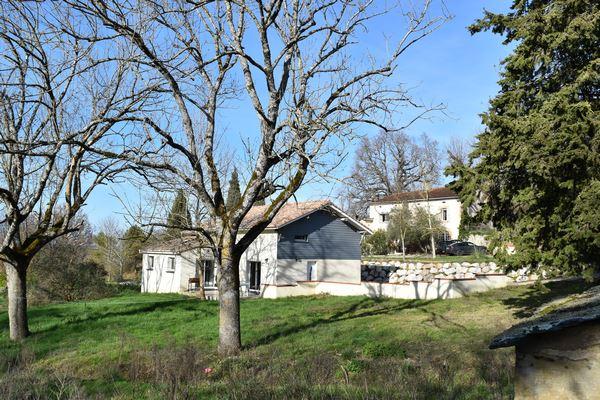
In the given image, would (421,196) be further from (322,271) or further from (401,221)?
(322,271)

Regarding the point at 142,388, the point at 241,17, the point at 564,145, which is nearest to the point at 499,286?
the point at 564,145

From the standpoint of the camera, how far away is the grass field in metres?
6.19

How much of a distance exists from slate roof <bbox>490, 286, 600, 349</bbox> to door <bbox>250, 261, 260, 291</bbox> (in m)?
25.2

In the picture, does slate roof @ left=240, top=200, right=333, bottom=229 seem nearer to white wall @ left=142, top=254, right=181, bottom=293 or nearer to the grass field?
the grass field

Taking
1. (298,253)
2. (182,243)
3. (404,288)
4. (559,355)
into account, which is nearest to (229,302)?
(559,355)

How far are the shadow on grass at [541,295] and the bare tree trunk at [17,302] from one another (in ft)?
51.4

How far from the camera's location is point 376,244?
4838cm

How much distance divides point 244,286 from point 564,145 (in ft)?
65.0

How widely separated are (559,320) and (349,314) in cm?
1557

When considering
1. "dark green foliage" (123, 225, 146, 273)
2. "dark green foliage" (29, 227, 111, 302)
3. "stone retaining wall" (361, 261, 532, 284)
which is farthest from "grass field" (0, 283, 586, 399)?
"dark green foliage" (123, 225, 146, 273)

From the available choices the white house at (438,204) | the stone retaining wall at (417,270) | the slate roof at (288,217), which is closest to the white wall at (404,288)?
the slate roof at (288,217)

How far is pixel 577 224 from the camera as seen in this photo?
11.3 metres

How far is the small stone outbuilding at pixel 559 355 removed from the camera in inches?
117

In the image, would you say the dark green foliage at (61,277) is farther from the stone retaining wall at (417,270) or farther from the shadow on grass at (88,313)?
the stone retaining wall at (417,270)
